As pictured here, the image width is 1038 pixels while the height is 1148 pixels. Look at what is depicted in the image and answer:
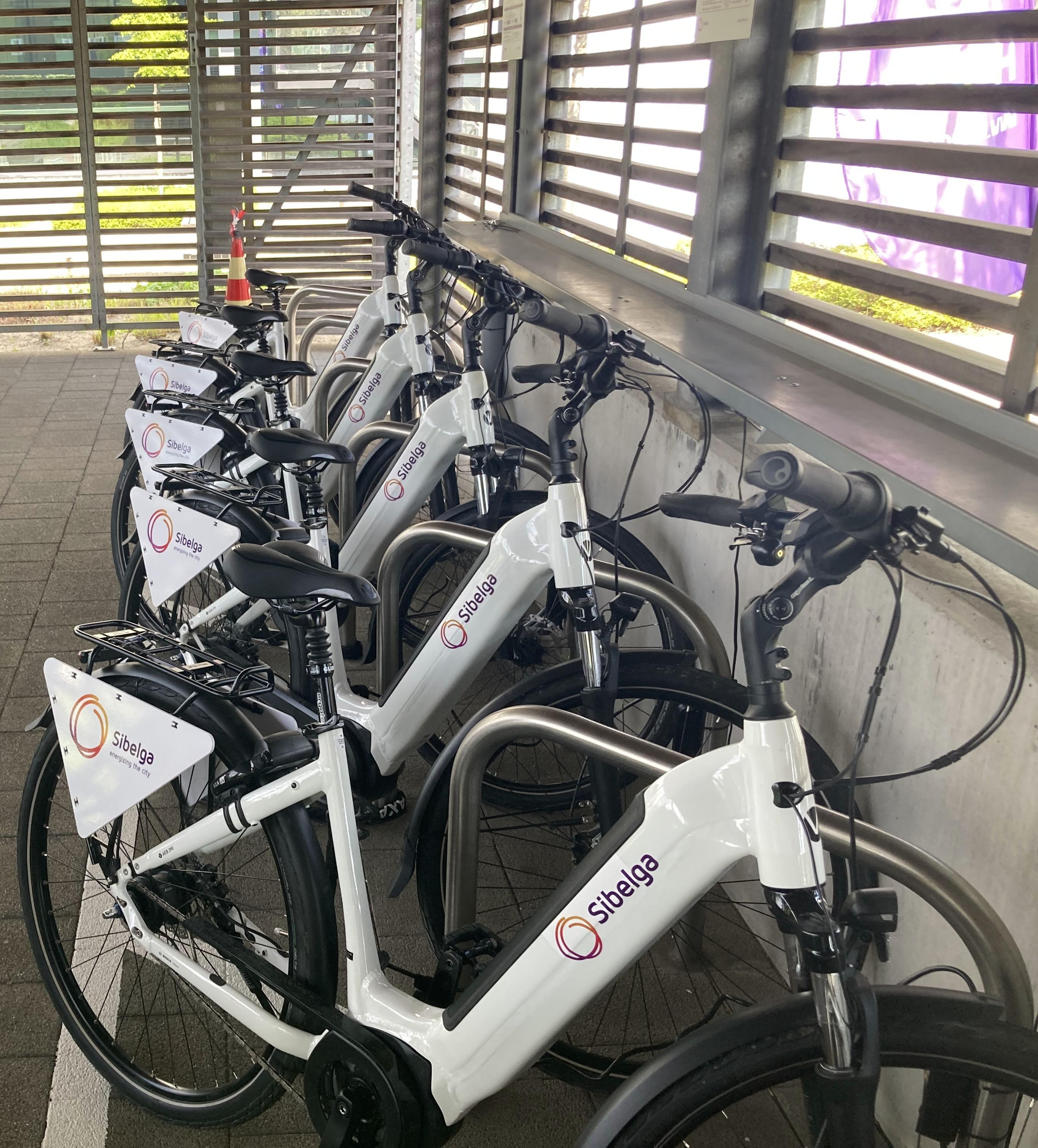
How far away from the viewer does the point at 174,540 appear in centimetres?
231

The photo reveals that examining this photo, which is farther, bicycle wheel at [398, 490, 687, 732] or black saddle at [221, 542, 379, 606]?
bicycle wheel at [398, 490, 687, 732]

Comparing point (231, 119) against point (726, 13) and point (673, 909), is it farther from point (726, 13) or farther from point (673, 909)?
point (673, 909)

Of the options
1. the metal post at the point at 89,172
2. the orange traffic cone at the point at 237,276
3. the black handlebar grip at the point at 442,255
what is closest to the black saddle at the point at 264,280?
the black handlebar grip at the point at 442,255

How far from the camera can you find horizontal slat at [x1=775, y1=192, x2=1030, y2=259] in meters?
1.90

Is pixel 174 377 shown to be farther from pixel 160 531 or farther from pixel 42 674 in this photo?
pixel 160 531

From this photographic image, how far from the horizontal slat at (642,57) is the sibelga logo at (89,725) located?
7.43 ft

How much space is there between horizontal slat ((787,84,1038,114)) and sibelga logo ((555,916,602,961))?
1.49 metres

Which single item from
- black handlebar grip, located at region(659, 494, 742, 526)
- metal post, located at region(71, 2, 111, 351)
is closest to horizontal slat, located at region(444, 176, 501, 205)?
metal post, located at region(71, 2, 111, 351)

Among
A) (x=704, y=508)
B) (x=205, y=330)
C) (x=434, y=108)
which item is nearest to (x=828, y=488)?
(x=704, y=508)

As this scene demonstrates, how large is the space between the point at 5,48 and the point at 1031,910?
27.2 ft

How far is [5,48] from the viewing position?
7469 mm

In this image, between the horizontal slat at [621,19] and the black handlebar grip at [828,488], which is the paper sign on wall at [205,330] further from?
the black handlebar grip at [828,488]

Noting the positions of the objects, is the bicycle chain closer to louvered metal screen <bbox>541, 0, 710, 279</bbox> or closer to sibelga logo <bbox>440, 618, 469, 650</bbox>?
sibelga logo <bbox>440, 618, 469, 650</bbox>

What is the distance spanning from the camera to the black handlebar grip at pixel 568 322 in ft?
6.74
